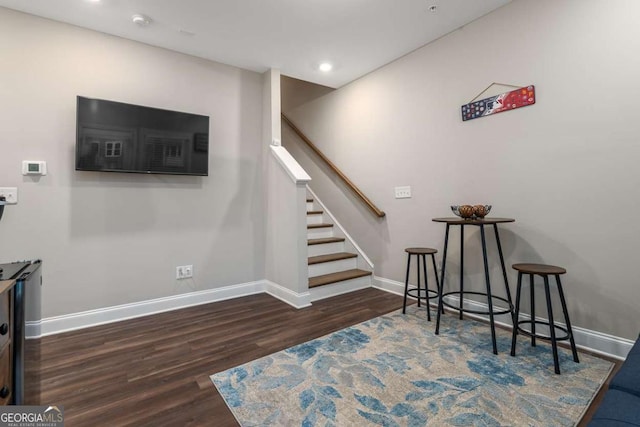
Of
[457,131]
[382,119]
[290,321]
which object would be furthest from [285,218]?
[457,131]

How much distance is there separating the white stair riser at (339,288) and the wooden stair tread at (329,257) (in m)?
0.32

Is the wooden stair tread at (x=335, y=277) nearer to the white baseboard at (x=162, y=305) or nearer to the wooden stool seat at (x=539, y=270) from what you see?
the white baseboard at (x=162, y=305)

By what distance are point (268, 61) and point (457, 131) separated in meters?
2.15

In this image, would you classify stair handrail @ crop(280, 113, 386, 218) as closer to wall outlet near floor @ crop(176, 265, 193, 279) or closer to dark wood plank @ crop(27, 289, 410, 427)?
dark wood plank @ crop(27, 289, 410, 427)

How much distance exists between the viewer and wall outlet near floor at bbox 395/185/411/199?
10.8ft

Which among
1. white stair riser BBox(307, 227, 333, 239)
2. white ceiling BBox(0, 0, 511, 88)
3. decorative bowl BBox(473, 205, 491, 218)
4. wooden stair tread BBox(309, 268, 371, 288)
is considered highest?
white ceiling BBox(0, 0, 511, 88)

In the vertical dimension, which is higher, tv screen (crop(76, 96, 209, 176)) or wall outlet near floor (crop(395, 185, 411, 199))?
tv screen (crop(76, 96, 209, 176))

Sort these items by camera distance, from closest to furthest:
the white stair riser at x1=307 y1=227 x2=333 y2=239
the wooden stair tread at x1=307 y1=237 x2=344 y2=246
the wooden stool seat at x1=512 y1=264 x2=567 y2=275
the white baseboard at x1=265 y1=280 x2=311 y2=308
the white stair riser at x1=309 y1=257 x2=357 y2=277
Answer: the wooden stool seat at x1=512 y1=264 x2=567 y2=275, the white baseboard at x1=265 y1=280 x2=311 y2=308, the white stair riser at x1=309 y1=257 x2=357 y2=277, the wooden stair tread at x1=307 y1=237 x2=344 y2=246, the white stair riser at x1=307 y1=227 x2=333 y2=239

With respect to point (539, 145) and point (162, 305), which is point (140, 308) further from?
point (539, 145)

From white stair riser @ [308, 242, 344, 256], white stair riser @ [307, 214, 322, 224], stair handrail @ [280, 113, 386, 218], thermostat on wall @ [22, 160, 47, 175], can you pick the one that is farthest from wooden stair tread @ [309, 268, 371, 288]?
thermostat on wall @ [22, 160, 47, 175]

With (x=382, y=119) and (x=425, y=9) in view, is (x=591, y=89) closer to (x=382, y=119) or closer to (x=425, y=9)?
(x=425, y=9)

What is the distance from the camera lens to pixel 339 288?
346cm

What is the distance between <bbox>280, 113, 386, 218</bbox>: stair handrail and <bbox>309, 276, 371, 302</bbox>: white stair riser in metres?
0.84

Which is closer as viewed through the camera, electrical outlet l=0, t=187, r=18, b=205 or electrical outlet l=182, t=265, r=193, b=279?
electrical outlet l=0, t=187, r=18, b=205
